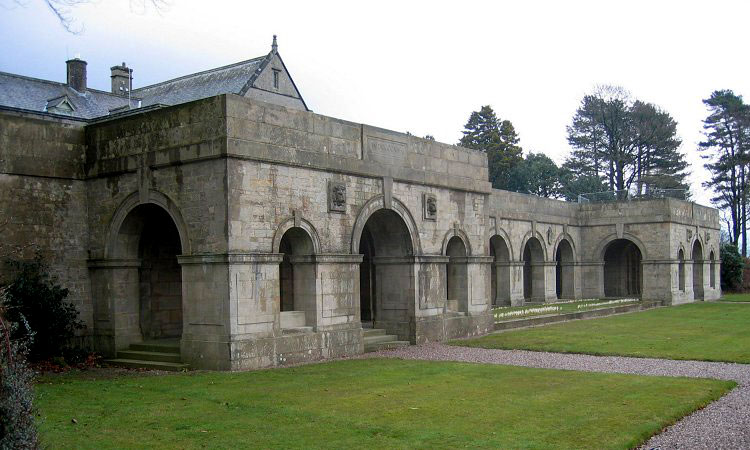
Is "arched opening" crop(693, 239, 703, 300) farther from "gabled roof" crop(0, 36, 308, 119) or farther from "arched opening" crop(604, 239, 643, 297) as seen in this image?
"gabled roof" crop(0, 36, 308, 119)

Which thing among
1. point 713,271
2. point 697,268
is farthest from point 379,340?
point 713,271

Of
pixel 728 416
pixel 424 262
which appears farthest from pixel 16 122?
pixel 728 416

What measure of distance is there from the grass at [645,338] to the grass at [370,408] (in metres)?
3.70

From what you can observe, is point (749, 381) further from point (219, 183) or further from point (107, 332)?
point (107, 332)

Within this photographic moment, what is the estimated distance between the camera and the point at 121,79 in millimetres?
35875

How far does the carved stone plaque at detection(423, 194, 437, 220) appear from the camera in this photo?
63.5 feet

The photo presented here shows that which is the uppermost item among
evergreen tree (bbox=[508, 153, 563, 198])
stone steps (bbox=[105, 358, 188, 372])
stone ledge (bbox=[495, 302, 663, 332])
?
evergreen tree (bbox=[508, 153, 563, 198])

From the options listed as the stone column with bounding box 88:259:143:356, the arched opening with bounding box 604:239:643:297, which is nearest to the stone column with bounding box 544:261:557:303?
the arched opening with bounding box 604:239:643:297

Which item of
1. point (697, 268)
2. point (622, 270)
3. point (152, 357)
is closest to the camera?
point (152, 357)

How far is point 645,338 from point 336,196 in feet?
29.6

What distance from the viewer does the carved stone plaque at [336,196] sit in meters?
16.5

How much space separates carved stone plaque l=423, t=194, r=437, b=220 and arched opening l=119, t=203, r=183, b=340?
6.22 metres

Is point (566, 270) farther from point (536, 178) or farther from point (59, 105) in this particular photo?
point (59, 105)

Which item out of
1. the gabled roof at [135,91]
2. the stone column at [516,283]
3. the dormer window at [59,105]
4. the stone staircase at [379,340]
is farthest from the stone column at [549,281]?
the dormer window at [59,105]
